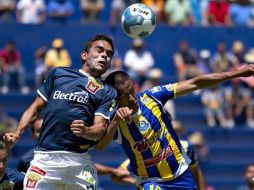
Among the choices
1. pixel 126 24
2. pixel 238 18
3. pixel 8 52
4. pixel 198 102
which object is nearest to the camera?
pixel 126 24

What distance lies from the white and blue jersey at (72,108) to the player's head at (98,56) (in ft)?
0.31

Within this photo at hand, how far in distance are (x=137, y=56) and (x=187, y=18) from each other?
262 centimetres

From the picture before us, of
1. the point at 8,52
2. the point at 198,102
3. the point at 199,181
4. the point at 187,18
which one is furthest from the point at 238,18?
the point at 199,181

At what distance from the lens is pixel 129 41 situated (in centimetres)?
2378

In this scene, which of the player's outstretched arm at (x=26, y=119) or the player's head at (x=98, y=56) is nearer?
the player's outstretched arm at (x=26, y=119)

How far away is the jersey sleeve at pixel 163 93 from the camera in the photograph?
931 cm

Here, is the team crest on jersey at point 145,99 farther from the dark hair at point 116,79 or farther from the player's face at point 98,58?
the player's face at point 98,58

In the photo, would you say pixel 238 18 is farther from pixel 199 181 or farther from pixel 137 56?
pixel 199 181

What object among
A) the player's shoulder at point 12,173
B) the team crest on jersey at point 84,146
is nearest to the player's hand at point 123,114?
the team crest on jersey at point 84,146

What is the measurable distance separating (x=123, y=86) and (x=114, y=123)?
60 centimetres

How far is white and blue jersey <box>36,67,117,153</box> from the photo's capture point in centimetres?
830

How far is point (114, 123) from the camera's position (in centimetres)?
850

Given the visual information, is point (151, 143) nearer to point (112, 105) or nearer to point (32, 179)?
point (112, 105)

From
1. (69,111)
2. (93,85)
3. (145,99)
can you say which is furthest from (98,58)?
(145,99)
